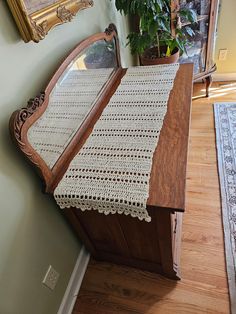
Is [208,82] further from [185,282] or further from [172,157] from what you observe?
[185,282]

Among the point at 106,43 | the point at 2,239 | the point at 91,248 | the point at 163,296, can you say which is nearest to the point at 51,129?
the point at 2,239

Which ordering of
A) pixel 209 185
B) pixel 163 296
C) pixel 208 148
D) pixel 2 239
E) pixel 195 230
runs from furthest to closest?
1. pixel 208 148
2. pixel 209 185
3. pixel 195 230
4. pixel 163 296
5. pixel 2 239

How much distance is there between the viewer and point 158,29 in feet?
5.55

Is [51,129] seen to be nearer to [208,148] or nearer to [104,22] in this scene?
[104,22]

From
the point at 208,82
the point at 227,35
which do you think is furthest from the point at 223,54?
the point at 208,82

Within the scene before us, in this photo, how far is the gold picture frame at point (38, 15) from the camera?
82 cm

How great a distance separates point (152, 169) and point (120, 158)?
143 millimetres

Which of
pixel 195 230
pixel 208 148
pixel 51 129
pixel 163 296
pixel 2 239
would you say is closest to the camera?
pixel 2 239

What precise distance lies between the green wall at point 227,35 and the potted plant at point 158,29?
67 cm

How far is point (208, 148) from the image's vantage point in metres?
1.91

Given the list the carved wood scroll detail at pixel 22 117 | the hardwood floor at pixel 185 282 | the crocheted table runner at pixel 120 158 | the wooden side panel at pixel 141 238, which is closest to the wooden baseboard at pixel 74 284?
the hardwood floor at pixel 185 282

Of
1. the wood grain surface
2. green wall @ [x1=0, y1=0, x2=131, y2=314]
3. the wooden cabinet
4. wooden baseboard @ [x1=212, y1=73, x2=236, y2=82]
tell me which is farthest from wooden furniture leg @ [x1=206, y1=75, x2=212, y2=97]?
green wall @ [x1=0, y1=0, x2=131, y2=314]

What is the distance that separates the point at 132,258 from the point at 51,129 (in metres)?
0.78

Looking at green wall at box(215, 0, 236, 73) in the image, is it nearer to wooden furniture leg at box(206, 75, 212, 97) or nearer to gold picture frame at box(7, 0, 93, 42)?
wooden furniture leg at box(206, 75, 212, 97)
